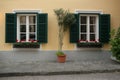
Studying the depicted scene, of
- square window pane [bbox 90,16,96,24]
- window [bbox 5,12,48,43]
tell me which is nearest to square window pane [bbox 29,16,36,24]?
window [bbox 5,12,48,43]

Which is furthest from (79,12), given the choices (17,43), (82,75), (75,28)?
(82,75)

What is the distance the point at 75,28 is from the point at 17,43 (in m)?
2.95

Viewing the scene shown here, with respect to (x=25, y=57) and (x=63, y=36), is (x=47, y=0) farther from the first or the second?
(x=25, y=57)

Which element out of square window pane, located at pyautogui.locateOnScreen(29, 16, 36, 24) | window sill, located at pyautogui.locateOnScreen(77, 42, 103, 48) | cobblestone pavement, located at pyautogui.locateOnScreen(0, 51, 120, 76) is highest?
square window pane, located at pyautogui.locateOnScreen(29, 16, 36, 24)

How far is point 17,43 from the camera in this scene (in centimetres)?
1534

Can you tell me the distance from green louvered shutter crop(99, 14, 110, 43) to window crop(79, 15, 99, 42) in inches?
10.0

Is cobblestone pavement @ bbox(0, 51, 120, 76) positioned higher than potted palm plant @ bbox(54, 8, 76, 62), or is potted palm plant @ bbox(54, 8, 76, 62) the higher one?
potted palm plant @ bbox(54, 8, 76, 62)

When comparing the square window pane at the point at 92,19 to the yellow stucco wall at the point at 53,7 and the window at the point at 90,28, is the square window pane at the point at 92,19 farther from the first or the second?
the yellow stucco wall at the point at 53,7

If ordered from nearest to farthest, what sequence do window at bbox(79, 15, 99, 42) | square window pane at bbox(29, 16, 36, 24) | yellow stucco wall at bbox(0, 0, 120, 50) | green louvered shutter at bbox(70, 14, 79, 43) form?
yellow stucco wall at bbox(0, 0, 120, 50), green louvered shutter at bbox(70, 14, 79, 43), square window pane at bbox(29, 16, 36, 24), window at bbox(79, 15, 99, 42)

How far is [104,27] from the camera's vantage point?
1584 cm

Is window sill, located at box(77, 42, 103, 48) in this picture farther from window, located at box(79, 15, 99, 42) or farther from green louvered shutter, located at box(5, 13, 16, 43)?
green louvered shutter, located at box(5, 13, 16, 43)

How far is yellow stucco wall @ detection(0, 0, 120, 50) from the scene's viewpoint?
15469mm

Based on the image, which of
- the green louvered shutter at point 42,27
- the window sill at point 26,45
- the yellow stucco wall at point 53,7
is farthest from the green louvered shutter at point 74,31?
the window sill at point 26,45

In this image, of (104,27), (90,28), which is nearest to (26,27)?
(90,28)
